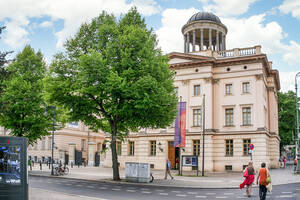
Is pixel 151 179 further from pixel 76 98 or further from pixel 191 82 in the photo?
pixel 191 82

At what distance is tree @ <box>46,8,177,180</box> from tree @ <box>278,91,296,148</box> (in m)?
41.1

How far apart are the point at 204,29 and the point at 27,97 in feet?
84.4

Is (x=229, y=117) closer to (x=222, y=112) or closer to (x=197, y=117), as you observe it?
(x=222, y=112)

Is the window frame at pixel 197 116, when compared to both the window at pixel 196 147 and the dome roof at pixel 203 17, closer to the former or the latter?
the window at pixel 196 147

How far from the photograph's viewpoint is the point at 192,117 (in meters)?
42.3

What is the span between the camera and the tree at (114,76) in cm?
2308

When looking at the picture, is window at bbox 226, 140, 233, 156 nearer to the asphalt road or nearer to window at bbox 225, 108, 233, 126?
window at bbox 225, 108, 233, 126

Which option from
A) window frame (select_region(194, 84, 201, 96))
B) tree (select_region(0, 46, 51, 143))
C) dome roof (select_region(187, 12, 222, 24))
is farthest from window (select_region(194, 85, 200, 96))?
tree (select_region(0, 46, 51, 143))

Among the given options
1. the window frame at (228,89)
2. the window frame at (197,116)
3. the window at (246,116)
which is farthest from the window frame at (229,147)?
the window frame at (228,89)

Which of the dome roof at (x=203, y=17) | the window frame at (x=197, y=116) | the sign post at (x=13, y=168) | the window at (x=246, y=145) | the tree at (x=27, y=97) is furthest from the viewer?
the dome roof at (x=203, y=17)

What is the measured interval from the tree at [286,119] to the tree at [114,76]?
4113cm

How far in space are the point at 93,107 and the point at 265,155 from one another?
2226cm

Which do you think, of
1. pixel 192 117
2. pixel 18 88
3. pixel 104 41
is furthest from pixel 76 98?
pixel 192 117

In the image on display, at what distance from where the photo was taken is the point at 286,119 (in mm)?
62594
